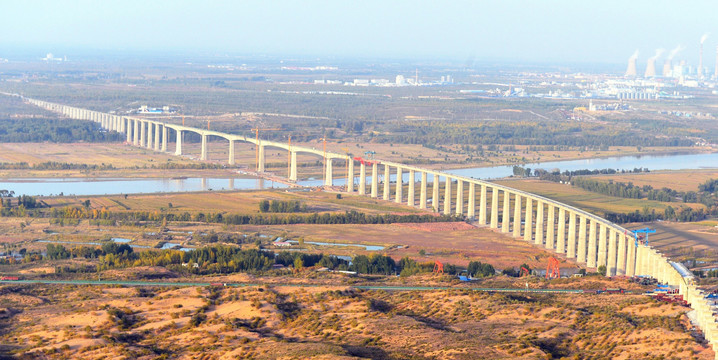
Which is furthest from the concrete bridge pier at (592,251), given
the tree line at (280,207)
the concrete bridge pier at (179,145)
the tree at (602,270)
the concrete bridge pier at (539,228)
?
the concrete bridge pier at (179,145)

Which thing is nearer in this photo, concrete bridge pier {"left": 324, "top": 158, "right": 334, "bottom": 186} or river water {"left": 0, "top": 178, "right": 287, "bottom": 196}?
river water {"left": 0, "top": 178, "right": 287, "bottom": 196}

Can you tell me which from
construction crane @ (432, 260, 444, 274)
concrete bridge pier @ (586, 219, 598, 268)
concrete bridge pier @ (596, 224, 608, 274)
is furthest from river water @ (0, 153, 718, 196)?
concrete bridge pier @ (596, 224, 608, 274)

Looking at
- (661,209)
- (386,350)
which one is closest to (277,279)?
(386,350)

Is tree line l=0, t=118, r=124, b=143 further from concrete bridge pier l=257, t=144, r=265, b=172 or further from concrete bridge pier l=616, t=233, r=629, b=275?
concrete bridge pier l=616, t=233, r=629, b=275

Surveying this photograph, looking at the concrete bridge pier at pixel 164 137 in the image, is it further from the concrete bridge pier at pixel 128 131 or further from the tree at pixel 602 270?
the tree at pixel 602 270

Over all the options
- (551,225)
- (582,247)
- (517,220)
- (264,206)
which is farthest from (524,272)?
(264,206)

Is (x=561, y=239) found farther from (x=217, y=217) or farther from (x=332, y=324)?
(x=332, y=324)

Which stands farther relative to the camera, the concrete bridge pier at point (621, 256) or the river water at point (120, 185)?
the river water at point (120, 185)

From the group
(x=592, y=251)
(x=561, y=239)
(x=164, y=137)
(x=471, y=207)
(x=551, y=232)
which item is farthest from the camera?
(x=164, y=137)

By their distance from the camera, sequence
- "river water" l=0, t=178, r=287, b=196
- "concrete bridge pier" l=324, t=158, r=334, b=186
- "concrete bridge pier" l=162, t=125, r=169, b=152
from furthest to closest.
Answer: "concrete bridge pier" l=162, t=125, r=169, b=152, "concrete bridge pier" l=324, t=158, r=334, b=186, "river water" l=0, t=178, r=287, b=196
